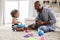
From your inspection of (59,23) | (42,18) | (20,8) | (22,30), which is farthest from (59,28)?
(20,8)

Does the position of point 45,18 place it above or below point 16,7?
below

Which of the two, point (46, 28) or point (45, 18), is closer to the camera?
point (46, 28)

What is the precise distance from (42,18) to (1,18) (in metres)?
1.85

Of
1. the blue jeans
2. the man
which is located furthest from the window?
the blue jeans

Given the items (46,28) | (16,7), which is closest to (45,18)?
(46,28)

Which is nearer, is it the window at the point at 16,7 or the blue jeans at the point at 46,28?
the blue jeans at the point at 46,28

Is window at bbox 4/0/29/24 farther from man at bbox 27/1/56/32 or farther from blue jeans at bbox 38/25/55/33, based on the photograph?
blue jeans at bbox 38/25/55/33

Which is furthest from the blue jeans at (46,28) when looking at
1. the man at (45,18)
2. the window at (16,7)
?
the window at (16,7)

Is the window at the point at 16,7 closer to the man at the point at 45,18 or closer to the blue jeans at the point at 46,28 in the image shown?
the man at the point at 45,18

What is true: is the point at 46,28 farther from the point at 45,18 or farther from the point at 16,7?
the point at 16,7

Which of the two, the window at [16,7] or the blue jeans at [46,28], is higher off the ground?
the window at [16,7]

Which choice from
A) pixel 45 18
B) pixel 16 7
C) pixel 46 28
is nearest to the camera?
pixel 46 28

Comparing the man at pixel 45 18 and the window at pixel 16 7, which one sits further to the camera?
the window at pixel 16 7

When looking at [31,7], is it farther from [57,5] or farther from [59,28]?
[59,28]
